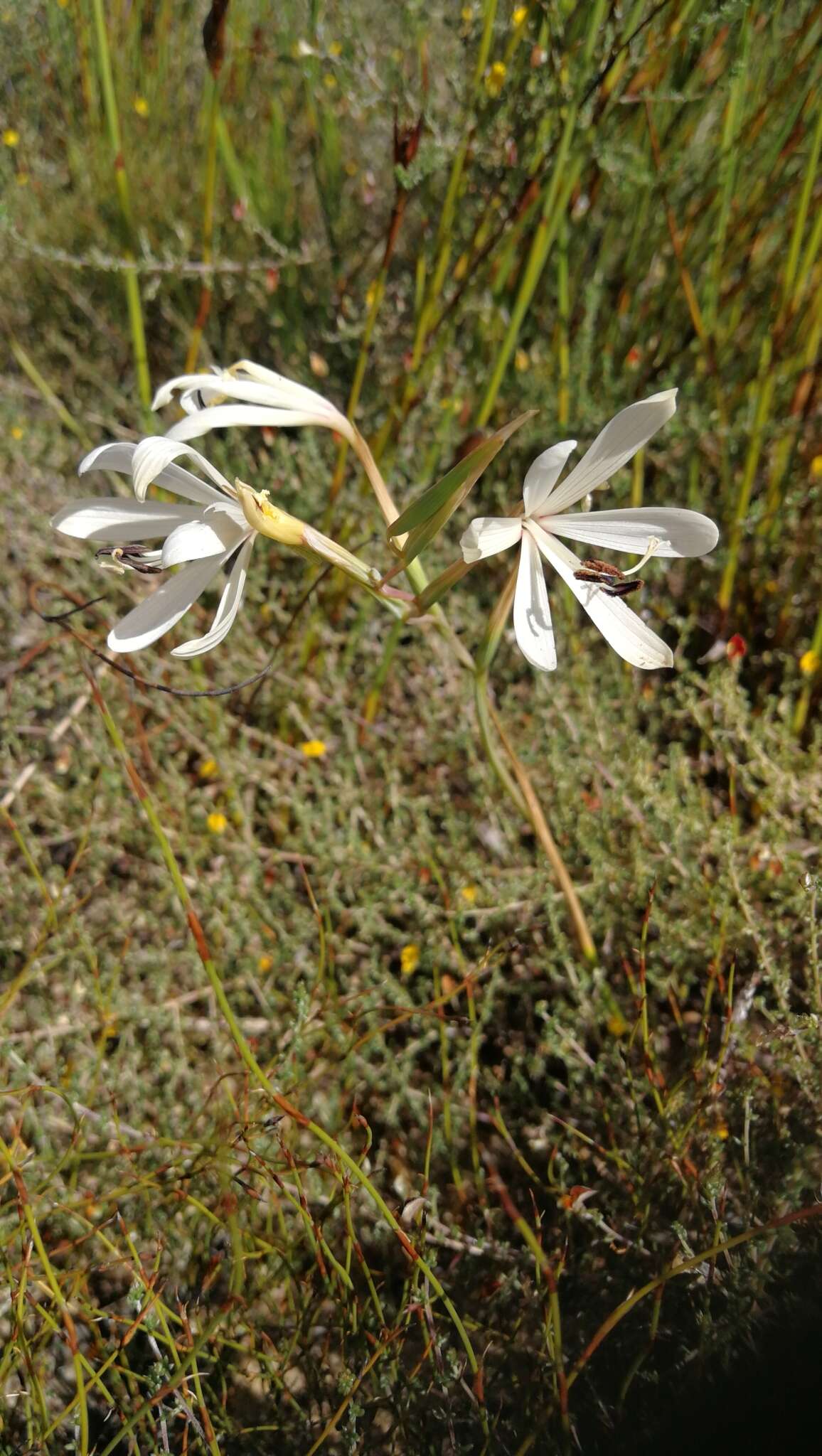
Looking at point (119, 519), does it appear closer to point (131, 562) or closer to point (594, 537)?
point (131, 562)

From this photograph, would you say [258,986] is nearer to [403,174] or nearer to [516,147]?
[403,174]

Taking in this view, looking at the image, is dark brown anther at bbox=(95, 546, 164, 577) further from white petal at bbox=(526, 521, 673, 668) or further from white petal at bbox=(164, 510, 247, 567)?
white petal at bbox=(526, 521, 673, 668)

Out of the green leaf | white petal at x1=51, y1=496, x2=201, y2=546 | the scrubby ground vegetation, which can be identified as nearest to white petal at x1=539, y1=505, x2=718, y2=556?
the green leaf

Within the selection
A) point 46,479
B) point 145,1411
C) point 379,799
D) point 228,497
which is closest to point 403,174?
point 228,497

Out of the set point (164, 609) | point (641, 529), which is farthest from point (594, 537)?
point (164, 609)

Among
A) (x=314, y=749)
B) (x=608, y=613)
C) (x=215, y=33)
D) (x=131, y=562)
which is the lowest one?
(x=608, y=613)
